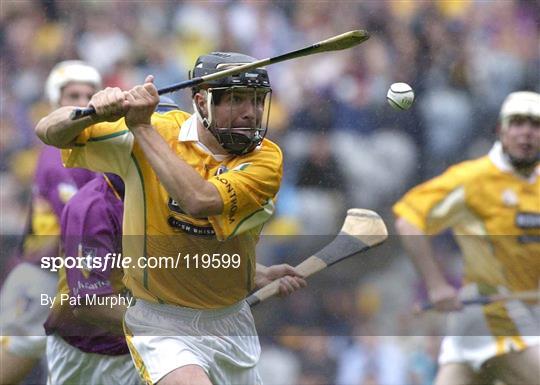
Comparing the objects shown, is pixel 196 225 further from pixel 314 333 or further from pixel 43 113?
pixel 43 113

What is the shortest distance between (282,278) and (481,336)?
139 centimetres

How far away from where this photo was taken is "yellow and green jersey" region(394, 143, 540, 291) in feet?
19.9

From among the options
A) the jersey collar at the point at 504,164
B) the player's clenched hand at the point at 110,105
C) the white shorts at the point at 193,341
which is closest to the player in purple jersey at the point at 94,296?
the white shorts at the point at 193,341

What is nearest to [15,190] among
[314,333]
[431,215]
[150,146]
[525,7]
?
[314,333]

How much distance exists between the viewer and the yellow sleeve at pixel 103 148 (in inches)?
169

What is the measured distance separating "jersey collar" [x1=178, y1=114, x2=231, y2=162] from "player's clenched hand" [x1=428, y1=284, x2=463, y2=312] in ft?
6.36

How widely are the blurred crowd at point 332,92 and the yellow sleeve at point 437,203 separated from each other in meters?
0.83

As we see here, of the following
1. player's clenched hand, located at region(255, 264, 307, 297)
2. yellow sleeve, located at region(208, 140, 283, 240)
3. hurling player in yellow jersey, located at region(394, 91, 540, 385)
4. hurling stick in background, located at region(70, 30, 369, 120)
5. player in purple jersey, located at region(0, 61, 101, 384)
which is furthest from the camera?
hurling player in yellow jersey, located at region(394, 91, 540, 385)

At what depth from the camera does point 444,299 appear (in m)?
6.07

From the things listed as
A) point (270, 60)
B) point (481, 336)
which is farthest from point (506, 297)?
point (270, 60)

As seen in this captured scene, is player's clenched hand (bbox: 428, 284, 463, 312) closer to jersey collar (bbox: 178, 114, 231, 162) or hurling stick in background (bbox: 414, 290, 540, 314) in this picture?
hurling stick in background (bbox: 414, 290, 540, 314)

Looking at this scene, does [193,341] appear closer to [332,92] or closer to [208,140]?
[208,140]

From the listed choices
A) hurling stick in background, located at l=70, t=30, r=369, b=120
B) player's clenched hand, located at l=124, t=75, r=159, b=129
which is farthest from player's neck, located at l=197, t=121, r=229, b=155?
player's clenched hand, located at l=124, t=75, r=159, b=129

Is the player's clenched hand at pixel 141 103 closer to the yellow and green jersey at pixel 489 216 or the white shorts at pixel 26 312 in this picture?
the white shorts at pixel 26 312
